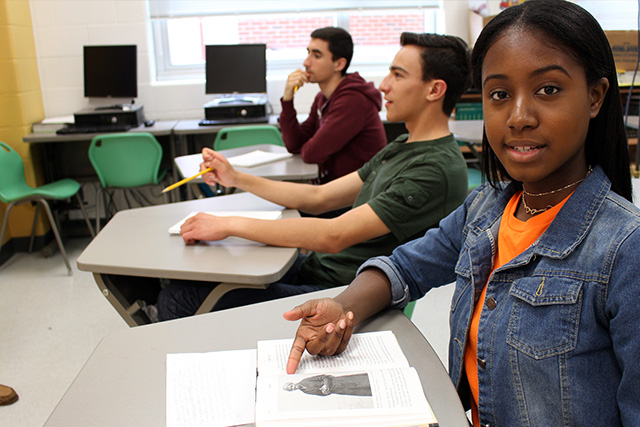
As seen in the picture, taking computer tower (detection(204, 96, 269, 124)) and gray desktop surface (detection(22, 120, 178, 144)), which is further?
computer tower (detection(204, 96, 269, 124))

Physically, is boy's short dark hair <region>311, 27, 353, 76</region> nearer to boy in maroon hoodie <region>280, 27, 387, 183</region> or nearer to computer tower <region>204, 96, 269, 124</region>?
boy in maroon hoodie <region>280, 27, 387, 183</region>

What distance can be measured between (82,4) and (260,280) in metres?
3.77

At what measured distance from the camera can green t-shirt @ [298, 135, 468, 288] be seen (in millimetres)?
1541

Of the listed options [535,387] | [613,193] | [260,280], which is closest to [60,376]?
[260,280]

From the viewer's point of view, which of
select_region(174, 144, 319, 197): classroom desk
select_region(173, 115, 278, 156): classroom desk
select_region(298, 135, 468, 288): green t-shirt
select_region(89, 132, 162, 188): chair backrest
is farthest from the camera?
select_region(173, 115, 278, 156): classroom desk

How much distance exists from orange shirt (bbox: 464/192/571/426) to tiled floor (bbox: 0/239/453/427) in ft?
4.88

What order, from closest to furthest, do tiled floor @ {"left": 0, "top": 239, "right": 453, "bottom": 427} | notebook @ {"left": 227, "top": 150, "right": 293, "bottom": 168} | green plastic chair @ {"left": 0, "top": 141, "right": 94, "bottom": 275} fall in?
tiled floor @ {"left": 0, "top": 239, "right": 453, "bottom": 427} → notebook @ {"left": 227, "top": 150, "right": 293, "bottom": 168} → green plastic chair @ {"left": 0, "top": 141, "right": 94, "bottom": 275}

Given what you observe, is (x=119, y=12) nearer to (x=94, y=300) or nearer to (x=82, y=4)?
(x=82, y=4)

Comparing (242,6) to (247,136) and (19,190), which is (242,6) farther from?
(19,190)

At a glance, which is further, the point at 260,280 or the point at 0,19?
the point at 0,19

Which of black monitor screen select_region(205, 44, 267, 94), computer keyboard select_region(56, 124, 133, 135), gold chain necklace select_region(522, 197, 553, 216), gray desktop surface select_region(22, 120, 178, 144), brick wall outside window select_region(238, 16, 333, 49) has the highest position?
brick wall outside window select_region(238, 16, 333, 49)

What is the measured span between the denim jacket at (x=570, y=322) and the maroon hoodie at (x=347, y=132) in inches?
71.1

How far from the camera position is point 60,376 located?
2.39m

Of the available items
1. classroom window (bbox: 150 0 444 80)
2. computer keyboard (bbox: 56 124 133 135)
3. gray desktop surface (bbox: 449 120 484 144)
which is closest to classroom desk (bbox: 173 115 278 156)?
computer keyboard (bbox: 56 124 133 135)
